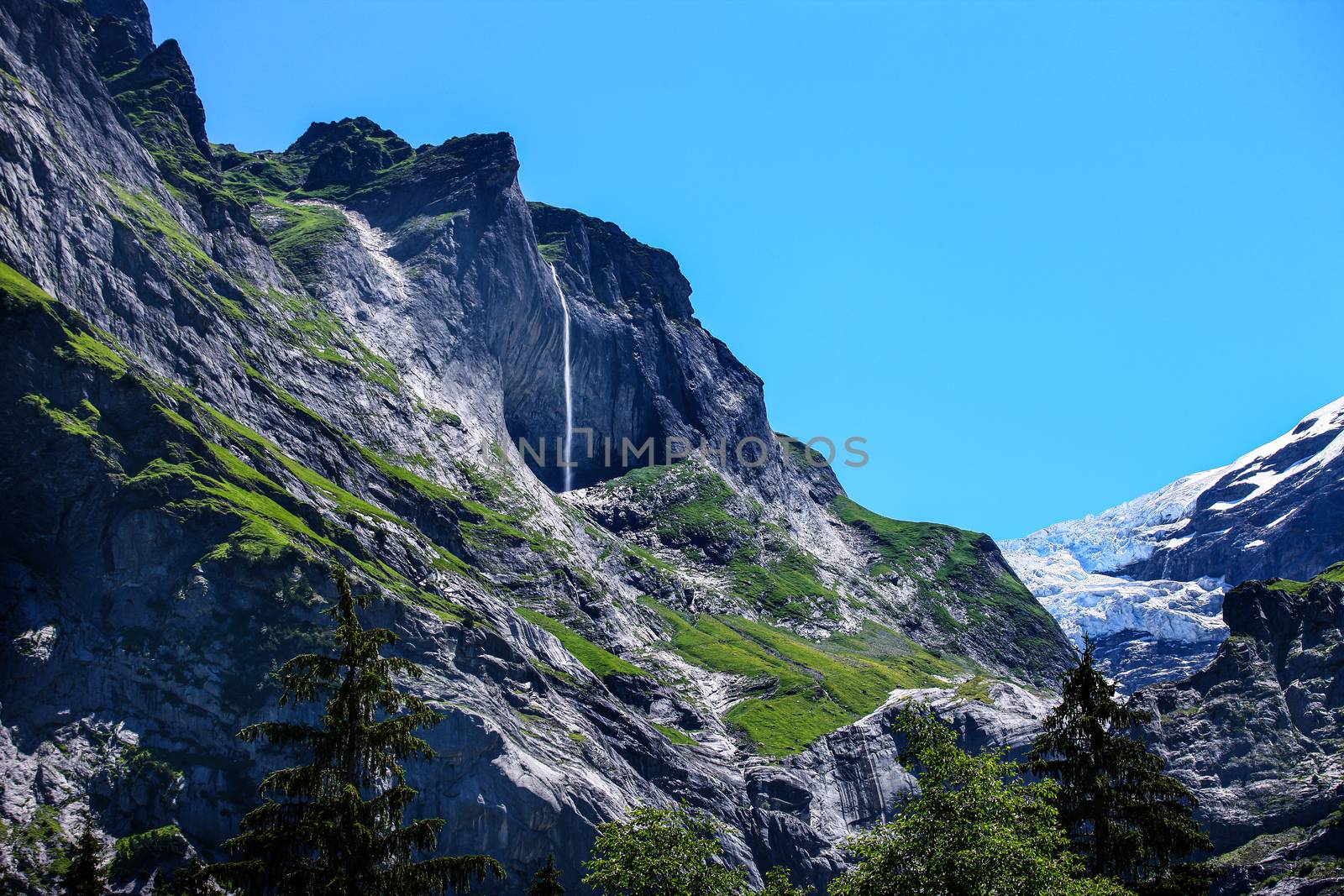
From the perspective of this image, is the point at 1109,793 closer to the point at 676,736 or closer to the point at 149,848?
the point at 149,848

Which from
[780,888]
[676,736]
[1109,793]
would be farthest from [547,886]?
[676,736]

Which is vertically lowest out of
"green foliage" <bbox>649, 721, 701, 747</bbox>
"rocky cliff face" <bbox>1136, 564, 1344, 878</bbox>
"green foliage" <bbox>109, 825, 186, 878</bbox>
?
"rocky cliff face" <bbox>1136, 564, 1344, 878</bbox>

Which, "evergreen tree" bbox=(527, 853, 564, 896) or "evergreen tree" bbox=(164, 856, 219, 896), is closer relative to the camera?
"evergreen tree" bbox=(164, 856, 219, 896)

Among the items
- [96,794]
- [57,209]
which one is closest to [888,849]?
[96,794]

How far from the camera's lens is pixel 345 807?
→ 2734cm

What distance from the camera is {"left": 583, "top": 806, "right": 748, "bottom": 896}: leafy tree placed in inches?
1547

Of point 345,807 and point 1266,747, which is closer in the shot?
point 345,807

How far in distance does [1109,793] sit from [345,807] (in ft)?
82.7

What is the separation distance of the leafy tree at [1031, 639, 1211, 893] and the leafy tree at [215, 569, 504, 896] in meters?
20.6

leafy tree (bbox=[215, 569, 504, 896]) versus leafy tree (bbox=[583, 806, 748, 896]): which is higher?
leafy tree (bbox=[215, 569, 504, 896])

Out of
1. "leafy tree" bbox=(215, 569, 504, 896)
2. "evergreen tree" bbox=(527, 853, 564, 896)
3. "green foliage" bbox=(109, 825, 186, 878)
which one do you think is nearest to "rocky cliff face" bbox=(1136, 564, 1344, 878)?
"evergreen tree" bbox=(527, 853, 564, 896)

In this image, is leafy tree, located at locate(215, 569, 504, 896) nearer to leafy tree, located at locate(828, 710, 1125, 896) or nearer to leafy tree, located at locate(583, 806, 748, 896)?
leafy tree, located at locate(583, 806, 748, 896)

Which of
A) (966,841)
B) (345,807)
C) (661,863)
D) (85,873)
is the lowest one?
(966,841)

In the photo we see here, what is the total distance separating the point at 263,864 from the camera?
27438 mm
